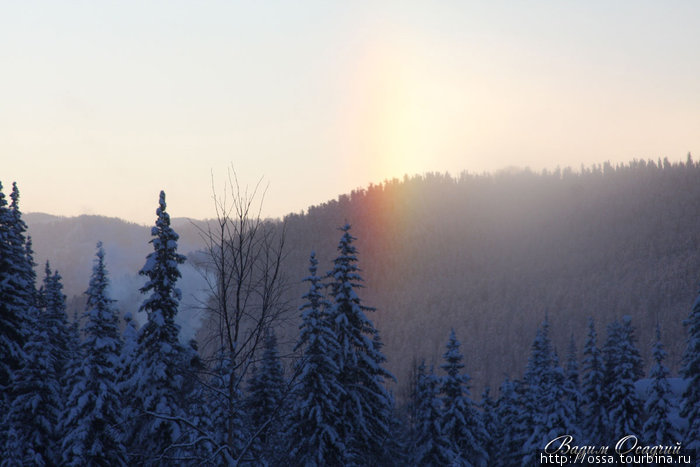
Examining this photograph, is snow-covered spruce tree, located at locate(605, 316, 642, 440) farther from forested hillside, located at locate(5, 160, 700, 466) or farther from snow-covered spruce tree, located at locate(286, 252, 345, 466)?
snow-covered spruce tree, located at locate(286, 252, 345, 466)

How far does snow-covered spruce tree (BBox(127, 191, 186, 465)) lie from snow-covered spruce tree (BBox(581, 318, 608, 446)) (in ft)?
97.3

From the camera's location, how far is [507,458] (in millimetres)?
44938

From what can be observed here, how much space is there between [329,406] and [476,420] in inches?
543

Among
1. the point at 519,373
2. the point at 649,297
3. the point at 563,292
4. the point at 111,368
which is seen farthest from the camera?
the point at 563,292

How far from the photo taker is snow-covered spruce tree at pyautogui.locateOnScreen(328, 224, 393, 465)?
26594 mm

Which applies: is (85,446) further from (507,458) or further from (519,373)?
(519,373)

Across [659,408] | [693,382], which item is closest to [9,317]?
[693,382]

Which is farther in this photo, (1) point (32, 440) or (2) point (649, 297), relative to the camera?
(2) point (649, 297)

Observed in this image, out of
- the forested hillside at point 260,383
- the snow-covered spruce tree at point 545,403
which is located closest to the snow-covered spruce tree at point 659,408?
the forested hillside at point 260,383

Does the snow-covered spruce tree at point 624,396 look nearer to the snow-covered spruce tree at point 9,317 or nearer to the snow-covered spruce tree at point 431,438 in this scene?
the snow-covered spruce tree at point 431,438

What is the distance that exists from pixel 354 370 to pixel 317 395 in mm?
2041

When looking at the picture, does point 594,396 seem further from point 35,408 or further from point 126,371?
point 35,408

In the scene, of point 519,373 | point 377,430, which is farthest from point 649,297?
point 377,430

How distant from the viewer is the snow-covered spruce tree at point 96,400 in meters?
25.1
